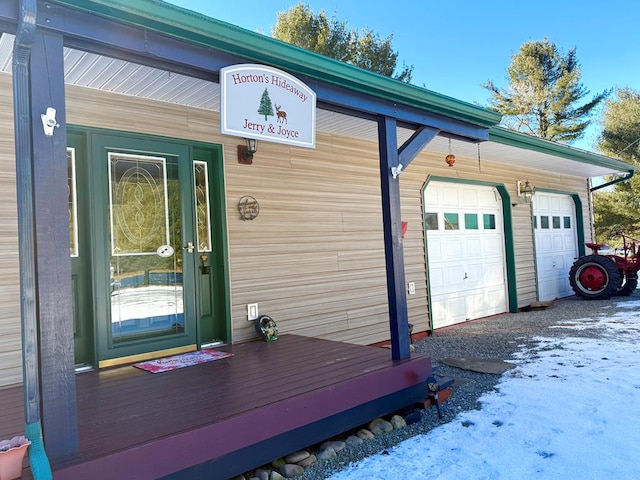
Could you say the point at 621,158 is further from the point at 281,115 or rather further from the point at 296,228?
the point at 281,115

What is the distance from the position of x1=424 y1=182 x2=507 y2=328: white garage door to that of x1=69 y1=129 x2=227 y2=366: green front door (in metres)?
3.24

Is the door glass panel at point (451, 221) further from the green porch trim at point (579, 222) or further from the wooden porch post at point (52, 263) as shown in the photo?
the wooden porch post at point (52, 263)

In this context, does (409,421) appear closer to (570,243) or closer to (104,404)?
(104,404)

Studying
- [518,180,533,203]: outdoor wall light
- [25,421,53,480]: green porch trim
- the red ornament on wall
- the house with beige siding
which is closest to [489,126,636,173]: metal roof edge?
the house with beige siding

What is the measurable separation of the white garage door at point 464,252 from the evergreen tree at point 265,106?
13.0 ft

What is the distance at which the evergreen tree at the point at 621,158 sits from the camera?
17.9 metres

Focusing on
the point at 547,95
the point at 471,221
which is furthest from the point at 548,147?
the point at 547,95

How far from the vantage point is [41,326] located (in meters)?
1.84

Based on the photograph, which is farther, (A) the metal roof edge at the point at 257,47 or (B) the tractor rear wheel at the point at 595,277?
(B) the tractor rear wheel at the point at 595,277

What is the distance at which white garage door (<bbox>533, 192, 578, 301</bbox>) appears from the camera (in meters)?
8.30

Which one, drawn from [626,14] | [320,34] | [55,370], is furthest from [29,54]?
[626,14]

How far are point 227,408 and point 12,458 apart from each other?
37.5 inches

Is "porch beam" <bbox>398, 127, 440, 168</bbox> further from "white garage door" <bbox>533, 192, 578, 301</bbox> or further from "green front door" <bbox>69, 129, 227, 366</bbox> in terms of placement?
"white garage door" <bbox>533, 192, 578, 301</bbox>

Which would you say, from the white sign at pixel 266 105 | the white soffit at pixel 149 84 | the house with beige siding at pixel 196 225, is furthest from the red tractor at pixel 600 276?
the white sign at pixel 266 105
